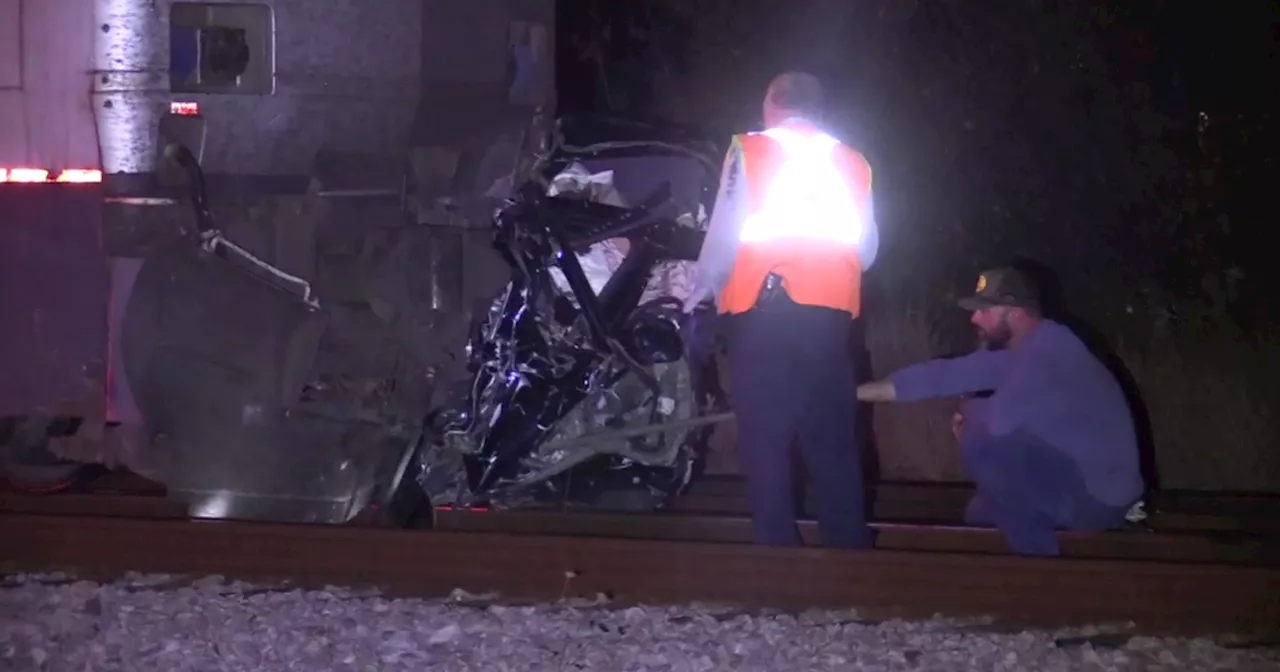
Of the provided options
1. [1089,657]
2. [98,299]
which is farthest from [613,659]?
[98,299]

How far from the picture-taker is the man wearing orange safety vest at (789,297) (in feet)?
15.1

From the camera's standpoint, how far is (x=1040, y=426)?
191 inches

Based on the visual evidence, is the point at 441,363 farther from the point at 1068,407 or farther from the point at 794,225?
the point at 1068,407

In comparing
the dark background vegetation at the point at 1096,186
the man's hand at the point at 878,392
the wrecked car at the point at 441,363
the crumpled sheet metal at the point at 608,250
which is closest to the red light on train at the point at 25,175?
the wrecked car at the point at 441,363

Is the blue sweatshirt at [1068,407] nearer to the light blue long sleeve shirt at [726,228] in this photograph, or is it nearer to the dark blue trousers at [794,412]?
the dark blue trousers at [794,412]

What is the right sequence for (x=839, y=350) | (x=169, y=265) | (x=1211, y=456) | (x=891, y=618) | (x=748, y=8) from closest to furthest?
(x=891, y=618)
(x=839, y=350)
(x=169, y=265)
(x=1211, y=456)
(x=748, y=8)

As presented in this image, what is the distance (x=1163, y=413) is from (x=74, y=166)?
570 cm

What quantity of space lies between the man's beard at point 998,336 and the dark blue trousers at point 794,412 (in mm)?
774

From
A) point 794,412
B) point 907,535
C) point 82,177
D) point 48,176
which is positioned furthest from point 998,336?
point 48,176

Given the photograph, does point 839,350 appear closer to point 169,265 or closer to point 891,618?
point 891,618

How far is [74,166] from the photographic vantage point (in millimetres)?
5598

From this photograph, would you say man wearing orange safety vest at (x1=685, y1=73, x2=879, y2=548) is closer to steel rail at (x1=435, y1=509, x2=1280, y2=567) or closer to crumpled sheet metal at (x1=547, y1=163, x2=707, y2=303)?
steel rail at (x1=435, y1=509, x2=1280, y2=567)

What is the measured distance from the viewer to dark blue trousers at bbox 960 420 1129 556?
4867mm

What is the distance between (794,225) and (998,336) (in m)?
1.16
